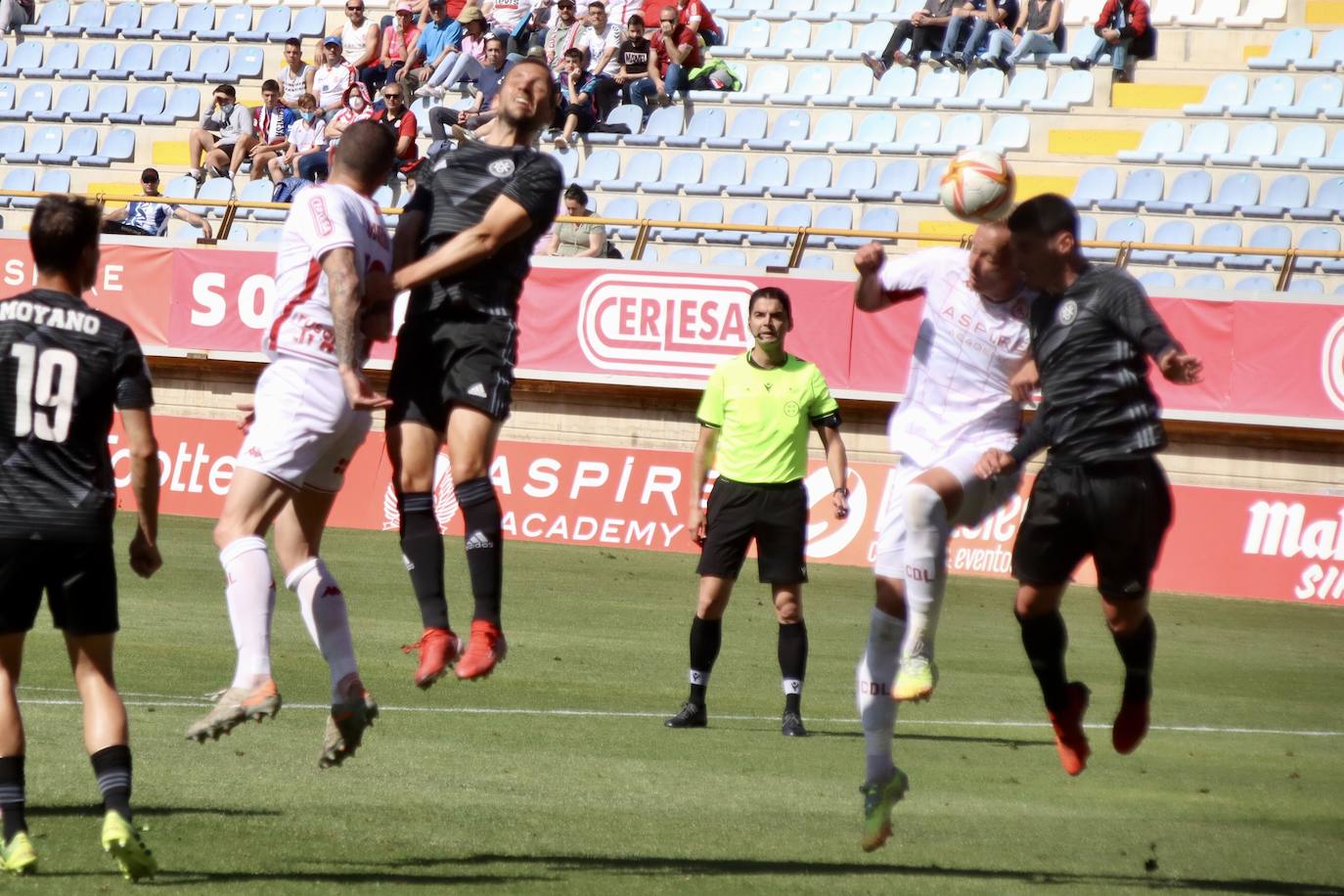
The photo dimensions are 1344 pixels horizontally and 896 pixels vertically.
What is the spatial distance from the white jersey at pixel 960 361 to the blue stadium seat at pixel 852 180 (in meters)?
15.2

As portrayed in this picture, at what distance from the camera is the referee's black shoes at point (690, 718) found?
10.2 metres

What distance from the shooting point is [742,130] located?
79.4 feet

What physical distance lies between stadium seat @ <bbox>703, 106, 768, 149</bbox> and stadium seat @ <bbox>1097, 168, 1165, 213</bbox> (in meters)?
4.93

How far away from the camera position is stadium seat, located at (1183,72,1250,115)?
22.2 metres

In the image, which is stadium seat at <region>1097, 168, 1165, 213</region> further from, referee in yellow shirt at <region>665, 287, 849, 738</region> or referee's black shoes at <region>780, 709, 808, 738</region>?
referee's black shoes at <region>780, 709, 808, 738</region>

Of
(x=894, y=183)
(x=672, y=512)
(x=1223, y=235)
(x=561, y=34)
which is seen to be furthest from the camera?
(x=561, y=34)

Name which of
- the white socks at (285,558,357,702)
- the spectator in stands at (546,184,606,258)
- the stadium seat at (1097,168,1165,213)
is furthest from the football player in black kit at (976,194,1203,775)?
the stadium seat at (1097,168,1165,213)

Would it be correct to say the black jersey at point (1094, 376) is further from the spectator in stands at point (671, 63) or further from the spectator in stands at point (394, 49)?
the spectator in stands at point (394, 49)

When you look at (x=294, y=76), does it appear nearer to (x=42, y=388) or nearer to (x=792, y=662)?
(x=792, y=662)

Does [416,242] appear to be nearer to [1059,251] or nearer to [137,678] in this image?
[1059,251]

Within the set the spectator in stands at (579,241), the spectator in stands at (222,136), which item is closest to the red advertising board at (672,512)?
the spectator in stands at (579,241)

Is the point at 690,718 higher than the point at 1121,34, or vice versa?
the point at 1121,34

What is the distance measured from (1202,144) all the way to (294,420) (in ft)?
57.1

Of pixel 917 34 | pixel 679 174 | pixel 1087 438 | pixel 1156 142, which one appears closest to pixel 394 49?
pixel 679 174
